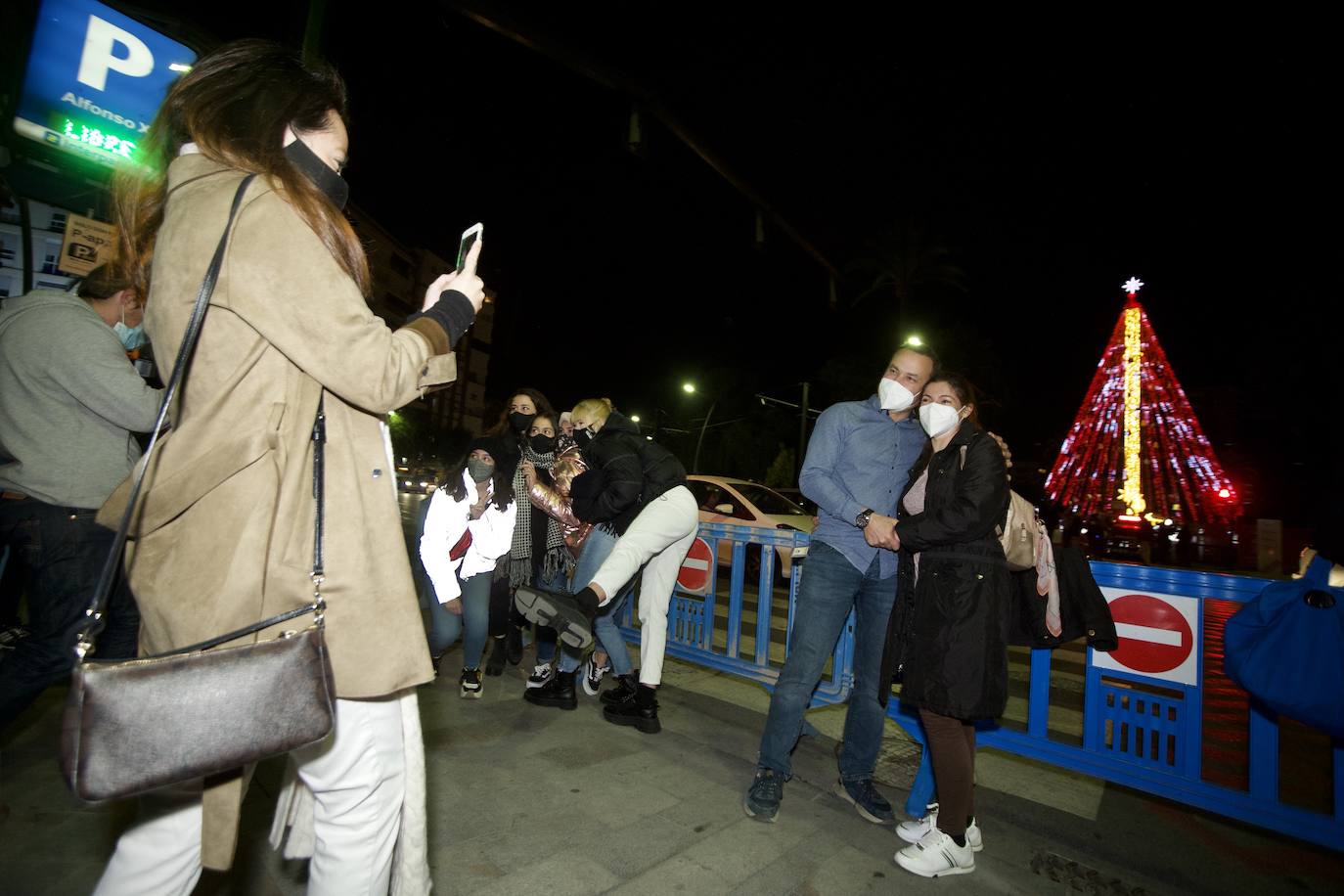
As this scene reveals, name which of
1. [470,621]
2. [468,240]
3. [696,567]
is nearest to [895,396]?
[468,240]

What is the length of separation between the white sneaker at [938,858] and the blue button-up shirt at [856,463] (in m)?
1.18

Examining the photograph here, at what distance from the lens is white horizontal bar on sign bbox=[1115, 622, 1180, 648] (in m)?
3.00

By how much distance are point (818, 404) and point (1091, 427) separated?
1248cm

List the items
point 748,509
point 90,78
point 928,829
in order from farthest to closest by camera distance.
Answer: point 748,509, point 90,78, point 928,829

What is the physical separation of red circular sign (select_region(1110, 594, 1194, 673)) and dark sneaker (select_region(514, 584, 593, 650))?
258 centimetres

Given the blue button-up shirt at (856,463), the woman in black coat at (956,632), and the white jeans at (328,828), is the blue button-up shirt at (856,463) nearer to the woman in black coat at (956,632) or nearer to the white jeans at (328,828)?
the woman in black coat at (956,632)

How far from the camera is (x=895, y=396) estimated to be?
125 inches

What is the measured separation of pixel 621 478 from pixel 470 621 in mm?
1445

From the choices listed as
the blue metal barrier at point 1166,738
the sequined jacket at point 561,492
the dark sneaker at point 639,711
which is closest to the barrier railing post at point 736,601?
the dark sneaker at point 639,711

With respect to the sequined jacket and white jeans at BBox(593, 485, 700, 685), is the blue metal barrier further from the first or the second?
the sequined jacket

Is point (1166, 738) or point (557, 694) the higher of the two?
point (1166, 738)

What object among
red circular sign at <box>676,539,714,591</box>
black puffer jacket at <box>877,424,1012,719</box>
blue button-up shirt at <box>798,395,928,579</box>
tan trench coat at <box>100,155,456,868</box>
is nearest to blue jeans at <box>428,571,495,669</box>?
red circular sign at <box>676,539,714,591</box>

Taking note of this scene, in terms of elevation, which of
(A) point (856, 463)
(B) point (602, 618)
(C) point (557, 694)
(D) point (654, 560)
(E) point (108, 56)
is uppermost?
(E) point (108, 56)

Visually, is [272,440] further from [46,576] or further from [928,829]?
[928,829]
